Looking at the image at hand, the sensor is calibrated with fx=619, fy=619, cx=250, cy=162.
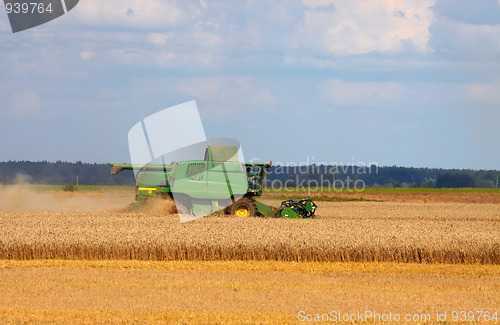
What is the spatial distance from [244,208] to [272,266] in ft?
26.8

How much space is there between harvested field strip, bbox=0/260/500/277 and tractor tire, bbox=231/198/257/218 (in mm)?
7476

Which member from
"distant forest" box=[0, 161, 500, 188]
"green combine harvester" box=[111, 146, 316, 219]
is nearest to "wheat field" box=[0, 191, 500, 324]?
"green combine harvester" box=[111, 146, 316, 219]

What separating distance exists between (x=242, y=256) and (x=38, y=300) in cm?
579

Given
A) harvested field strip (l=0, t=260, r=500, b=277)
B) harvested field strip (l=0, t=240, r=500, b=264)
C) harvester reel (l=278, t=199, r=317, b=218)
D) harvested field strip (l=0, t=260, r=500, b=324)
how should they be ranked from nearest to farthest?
harvested field strip (l=0, t=260, r=500, b=324) < harvested field strip (l=0, t=260, r=500, b=277) < harvested field strip (l=0, t=240, r=500, b=264) < harvester reel (l=278, t=199, r=317, b=218)

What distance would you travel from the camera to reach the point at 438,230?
1852 centimetres


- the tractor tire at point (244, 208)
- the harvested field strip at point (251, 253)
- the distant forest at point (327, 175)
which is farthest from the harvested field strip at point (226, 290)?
the distant forest at point (327, 175)

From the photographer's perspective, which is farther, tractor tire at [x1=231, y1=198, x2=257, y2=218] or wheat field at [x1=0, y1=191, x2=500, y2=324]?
tractor tire at [x1=231, y1=198, x2=257, y2=218]

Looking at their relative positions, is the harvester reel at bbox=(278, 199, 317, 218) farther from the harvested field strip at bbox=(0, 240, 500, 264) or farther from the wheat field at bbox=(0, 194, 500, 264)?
the harvested field strip at bbox=(0, 240, 500, 264)

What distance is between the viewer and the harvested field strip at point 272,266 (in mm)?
14578

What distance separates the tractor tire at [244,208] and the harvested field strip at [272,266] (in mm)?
7476

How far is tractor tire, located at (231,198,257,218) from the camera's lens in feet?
74.7

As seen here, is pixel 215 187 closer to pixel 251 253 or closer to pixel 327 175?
pixel 251 253

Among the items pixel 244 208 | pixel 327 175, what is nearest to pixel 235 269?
pixel 244 208

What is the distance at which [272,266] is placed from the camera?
1488cm
